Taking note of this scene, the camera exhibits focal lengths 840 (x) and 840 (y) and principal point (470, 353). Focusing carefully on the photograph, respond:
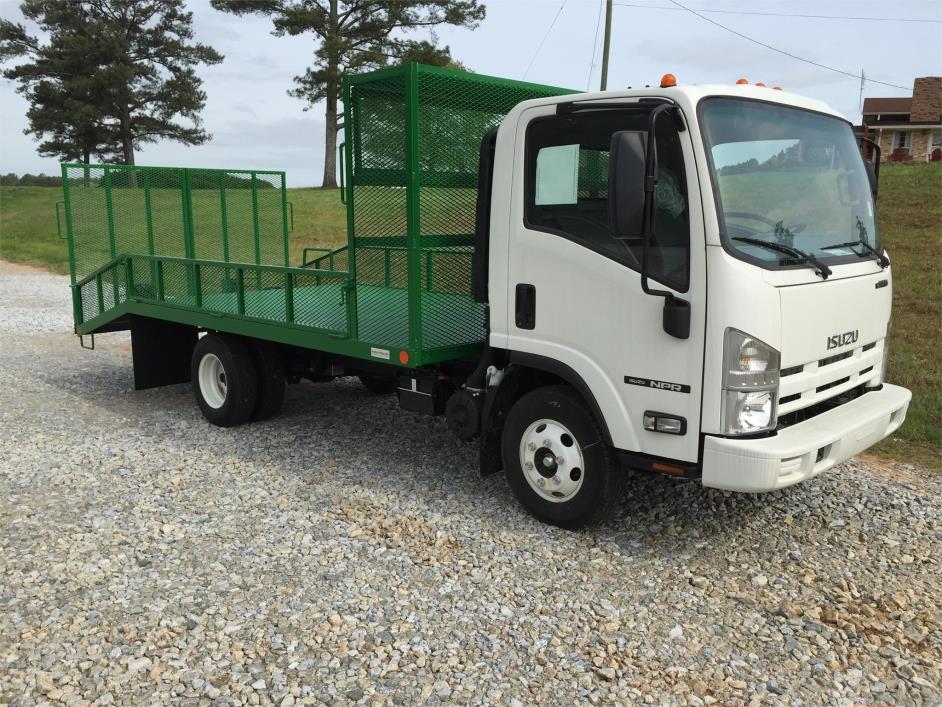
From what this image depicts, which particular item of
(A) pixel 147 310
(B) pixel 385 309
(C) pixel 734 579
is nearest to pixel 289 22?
(A) pixel 147 310

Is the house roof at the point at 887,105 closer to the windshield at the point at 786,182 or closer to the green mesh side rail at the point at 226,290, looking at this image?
the windshield at the point at 786,182

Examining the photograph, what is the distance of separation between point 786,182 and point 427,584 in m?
2.74

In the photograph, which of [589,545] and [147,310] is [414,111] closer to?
[589,545]

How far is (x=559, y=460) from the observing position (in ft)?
15.4

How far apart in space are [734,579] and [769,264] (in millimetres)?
1610

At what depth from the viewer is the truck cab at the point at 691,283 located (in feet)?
12.9

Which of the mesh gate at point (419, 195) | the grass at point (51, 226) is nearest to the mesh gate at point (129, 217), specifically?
the mesh gate at point (419, 195)

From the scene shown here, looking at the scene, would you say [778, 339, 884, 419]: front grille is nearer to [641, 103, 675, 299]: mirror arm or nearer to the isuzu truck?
the isuzu truck

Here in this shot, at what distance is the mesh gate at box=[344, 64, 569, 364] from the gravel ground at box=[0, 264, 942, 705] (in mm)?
1171

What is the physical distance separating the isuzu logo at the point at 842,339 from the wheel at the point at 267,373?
4328mm

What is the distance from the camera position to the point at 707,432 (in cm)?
405

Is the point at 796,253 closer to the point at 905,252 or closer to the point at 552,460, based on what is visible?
the point at 552,460

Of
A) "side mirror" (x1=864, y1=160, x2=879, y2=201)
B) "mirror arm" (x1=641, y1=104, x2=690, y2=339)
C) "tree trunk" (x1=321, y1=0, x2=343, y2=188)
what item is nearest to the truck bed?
"mirror arm" (x1=641, y1=104, x2=690, y2=339)

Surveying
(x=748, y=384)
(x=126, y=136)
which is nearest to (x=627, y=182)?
(x=748, y=384)
